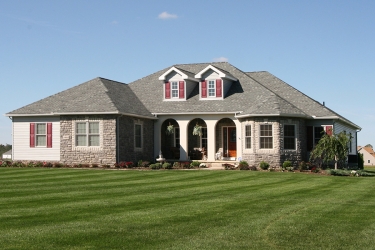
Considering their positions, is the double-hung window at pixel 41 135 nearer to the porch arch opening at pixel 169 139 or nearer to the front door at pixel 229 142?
the porch arch opening at pixel 169 139

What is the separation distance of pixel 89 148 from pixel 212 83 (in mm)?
9427

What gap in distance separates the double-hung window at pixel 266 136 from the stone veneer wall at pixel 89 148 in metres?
8.62

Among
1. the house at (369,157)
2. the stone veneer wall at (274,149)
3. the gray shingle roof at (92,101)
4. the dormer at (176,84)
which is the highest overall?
the dormer at (176,84)

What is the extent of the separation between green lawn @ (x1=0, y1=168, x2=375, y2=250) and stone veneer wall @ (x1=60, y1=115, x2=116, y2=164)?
924 cm

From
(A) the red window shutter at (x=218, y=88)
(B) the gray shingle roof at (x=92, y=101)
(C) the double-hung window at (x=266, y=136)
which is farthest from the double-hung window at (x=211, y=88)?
(C) the double-hung window at (x=266, y=136)

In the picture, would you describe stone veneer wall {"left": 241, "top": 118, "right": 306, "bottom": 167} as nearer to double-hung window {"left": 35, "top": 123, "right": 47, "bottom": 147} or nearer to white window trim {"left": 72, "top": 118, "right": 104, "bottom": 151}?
white window trim {"left": 72, "top": 118, "right": 104, "bottom": 151}

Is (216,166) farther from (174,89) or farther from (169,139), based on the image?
(174,89)

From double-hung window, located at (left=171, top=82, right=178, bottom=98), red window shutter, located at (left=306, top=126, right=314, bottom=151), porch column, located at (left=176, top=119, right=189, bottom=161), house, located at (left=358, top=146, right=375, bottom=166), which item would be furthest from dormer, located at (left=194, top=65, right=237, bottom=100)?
A: house, located at (left=358, top=146, right=375, bottom=166)

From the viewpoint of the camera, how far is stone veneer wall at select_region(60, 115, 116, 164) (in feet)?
101

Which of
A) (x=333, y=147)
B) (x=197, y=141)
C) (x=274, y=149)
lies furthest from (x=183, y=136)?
(x=333, y=147)

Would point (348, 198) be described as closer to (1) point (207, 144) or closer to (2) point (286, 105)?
(2) point (286, 105)

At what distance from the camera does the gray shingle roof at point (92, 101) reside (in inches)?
1235

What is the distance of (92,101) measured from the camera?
3212 cm

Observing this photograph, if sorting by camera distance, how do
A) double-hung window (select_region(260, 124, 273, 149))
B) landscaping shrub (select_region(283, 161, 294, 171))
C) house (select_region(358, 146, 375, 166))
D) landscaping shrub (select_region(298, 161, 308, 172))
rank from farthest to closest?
house (select_region(358, 146, 375, 166)) < double-hung window (select_region(260, 124, 273, 149)) < landscaping shrub (select_region(298, 161, 308, 172)) < landscaping shrub (select_region(283, 161, 294, 171))
